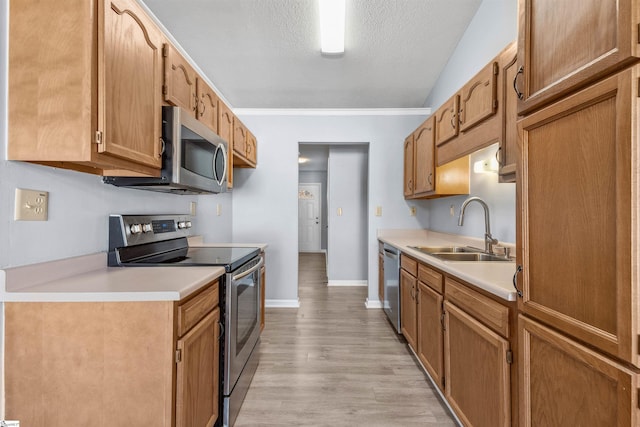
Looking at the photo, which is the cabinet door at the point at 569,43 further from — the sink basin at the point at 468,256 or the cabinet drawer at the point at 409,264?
the cabinet drawer at the point at 409,264

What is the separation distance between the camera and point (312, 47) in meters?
2.48

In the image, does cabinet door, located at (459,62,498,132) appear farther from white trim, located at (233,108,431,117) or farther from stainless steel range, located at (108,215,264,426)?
white trim, located at (233,108,431,117)

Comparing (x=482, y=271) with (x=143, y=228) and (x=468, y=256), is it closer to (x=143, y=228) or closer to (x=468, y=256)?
(x=468, y=256)

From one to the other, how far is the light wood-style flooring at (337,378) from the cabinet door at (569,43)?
5.46 feet

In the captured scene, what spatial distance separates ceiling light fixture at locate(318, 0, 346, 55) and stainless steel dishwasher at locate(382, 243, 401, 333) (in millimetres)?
1764

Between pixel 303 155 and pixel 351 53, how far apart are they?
13.3 ft

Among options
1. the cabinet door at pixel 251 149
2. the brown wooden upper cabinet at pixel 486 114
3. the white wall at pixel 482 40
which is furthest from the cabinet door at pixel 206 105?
the white wall at pixel 482 40

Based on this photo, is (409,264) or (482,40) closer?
(482,40)

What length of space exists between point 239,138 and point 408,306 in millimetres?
2114

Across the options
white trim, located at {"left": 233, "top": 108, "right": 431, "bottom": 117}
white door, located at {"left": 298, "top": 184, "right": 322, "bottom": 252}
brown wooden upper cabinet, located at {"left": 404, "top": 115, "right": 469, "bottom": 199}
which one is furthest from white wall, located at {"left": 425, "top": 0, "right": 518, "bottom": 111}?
white door, located at {"left": 298, "top": 184, "right": 322, "bottom": 252}

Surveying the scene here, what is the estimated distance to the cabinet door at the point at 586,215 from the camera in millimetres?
672

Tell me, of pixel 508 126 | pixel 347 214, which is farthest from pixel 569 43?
pixel 347 214

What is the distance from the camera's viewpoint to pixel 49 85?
3.44ft

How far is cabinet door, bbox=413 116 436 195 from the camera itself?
8.42 feet
